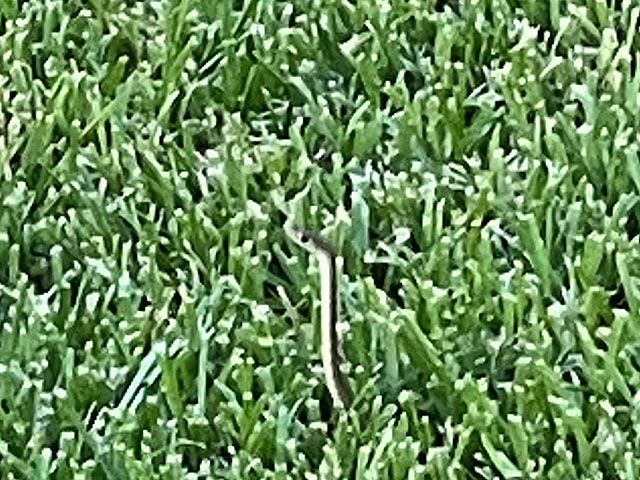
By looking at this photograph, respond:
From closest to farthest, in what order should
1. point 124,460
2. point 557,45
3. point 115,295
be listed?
point 124,460 → point 115,295 → point 557,45

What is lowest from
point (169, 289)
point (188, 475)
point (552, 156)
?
point (188, 475)

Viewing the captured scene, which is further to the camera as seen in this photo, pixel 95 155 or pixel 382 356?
pixel 95 155

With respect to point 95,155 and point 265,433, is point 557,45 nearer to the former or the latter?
point 95,155

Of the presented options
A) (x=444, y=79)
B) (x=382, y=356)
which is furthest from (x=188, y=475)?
(x=444, y=79)

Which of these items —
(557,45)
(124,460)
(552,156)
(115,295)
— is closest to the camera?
(124,460)

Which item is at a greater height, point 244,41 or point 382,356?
point 244,41

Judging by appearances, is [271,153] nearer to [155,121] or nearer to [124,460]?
[155,121]
